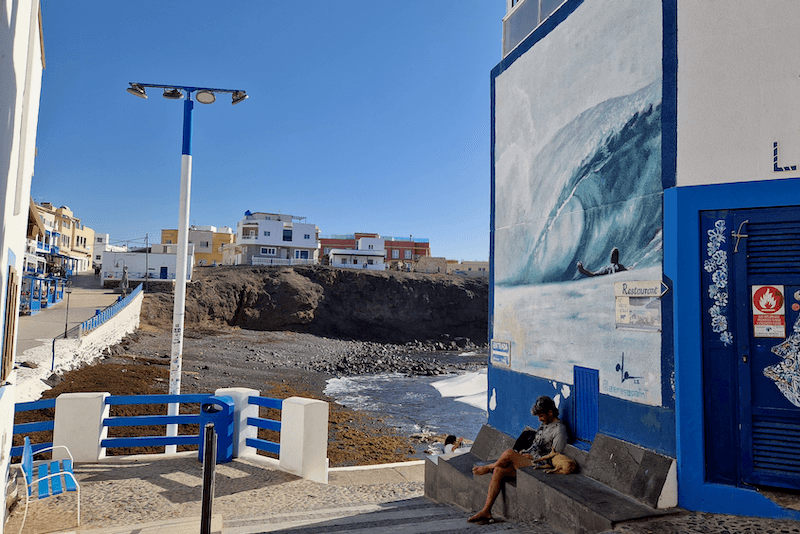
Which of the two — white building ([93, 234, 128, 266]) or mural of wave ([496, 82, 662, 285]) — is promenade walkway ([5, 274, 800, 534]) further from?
white building ([93, 234, 128, 266])

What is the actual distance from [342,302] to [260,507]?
47910mm

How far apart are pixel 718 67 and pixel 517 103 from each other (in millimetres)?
3560

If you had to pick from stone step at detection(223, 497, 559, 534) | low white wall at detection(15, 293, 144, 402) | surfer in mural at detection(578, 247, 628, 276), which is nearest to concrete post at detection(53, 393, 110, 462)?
stone step at detection(223, 497, 559, 534)

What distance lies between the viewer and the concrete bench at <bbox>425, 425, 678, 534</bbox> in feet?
15.1

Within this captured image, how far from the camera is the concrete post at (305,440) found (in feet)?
25.6

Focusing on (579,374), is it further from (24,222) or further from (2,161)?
(24,222)

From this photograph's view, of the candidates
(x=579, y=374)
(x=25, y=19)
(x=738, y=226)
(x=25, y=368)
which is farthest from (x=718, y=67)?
(x=25, y=368)

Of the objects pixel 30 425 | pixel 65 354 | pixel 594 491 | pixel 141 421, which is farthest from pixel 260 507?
pixel 65 354

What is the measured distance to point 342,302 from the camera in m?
54.3

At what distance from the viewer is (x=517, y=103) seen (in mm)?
8172

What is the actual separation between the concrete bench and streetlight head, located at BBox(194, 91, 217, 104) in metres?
8.39

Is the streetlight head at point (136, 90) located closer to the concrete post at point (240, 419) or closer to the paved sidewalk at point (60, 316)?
the concrete post at point (240, 419)

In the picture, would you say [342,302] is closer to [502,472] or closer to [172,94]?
[172,94]

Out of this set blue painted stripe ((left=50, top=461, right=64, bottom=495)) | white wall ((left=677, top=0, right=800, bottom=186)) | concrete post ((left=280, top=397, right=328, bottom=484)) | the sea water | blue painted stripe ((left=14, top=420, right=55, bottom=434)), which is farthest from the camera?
the sea water
